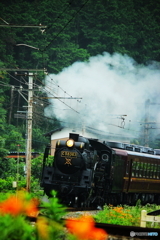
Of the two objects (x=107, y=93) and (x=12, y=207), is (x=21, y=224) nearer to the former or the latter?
(x=12, y=207)

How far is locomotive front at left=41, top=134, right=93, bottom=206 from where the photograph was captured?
17.2 m

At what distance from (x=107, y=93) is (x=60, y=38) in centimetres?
1386

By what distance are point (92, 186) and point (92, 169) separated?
69 centimetres

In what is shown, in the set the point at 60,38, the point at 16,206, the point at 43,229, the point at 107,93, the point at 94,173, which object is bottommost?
the point at 43,229

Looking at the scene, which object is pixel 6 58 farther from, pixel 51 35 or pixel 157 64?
pixel 157 64

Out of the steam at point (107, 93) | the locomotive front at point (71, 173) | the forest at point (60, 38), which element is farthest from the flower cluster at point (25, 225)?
the forest at point (60, 38)

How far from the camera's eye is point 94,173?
17.7 metres

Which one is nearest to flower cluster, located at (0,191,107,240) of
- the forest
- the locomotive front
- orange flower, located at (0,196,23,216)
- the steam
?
orange flower, located at (0,196,23,216)

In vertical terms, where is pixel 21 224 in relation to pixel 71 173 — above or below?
below

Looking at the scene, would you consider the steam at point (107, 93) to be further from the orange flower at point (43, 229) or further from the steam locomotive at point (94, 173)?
the orange flower at point (43, 229)

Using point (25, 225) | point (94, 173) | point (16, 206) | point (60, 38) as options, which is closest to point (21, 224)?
point (25, 225)

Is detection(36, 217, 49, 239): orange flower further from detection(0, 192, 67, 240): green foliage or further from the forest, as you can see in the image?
the forest

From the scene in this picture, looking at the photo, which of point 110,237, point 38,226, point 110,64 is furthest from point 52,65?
point 38,226

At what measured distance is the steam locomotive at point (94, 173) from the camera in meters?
17.3
